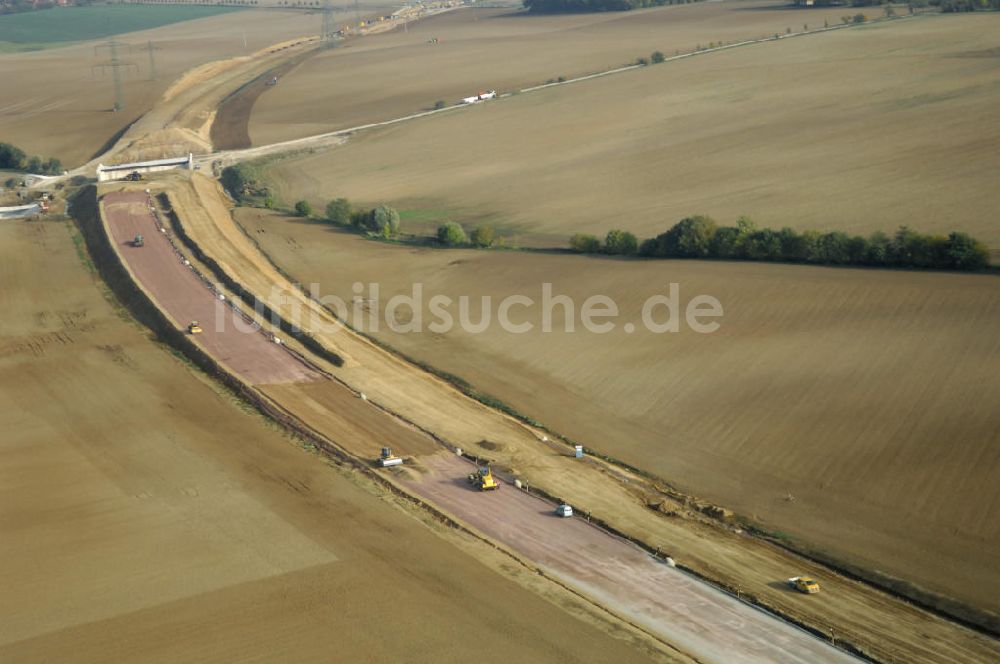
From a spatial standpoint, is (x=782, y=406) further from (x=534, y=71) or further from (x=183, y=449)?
(x=534, y=71)

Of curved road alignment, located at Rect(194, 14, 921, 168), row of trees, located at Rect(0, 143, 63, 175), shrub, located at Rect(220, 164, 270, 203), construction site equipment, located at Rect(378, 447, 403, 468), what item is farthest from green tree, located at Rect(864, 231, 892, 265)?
row of trees, located at Rect(0, 143, 63, 175)

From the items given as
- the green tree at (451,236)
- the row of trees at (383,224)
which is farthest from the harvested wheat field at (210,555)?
the row of trees at (383,224)

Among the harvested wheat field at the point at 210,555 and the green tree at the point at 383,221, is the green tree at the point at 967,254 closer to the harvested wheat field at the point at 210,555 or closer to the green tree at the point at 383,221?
the harvested wheat field at the point at 210,555

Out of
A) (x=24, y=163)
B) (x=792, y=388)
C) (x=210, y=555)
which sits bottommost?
(x=210, y=555)

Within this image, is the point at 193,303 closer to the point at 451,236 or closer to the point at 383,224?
the point at 451,236

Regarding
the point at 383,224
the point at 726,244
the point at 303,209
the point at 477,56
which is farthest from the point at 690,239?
the point at 477,56

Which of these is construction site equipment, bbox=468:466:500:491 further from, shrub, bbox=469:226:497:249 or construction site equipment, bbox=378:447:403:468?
shrub, bbox=469:226:497:249

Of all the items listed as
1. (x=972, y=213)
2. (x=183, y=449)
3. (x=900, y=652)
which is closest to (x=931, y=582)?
(x=900, y=652)
